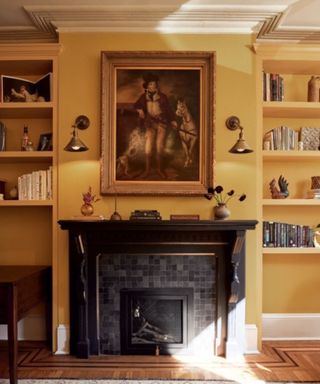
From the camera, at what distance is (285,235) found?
11.2 ft

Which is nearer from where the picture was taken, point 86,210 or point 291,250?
point 86,210

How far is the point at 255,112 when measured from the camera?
10.5ft

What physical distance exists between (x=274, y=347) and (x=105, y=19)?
10.4ft

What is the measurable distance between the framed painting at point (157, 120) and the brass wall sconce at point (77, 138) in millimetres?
158

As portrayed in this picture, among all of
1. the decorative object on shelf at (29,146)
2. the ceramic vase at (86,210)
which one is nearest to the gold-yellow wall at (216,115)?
the ceramic vase at (86,210)

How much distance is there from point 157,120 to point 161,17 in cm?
83

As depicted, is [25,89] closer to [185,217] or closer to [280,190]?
[185,217]

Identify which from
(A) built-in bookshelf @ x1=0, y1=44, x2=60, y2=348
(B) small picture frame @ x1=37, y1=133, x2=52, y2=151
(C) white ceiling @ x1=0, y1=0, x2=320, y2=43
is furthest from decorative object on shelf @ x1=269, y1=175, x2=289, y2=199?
(B) small picture frame @ x1=37, y1=133, x2=52, y2=151

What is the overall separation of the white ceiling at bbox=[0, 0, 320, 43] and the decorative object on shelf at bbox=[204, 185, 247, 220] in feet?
4.51

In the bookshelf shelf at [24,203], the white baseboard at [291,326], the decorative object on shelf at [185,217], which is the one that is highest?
the bookshelf shelf at [24,203]

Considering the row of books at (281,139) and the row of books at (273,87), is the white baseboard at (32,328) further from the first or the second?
the row of books at (273,87)

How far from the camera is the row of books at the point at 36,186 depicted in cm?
324

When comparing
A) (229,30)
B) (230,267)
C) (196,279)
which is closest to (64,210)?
(196,279)

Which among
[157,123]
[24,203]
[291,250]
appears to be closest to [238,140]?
[157,123]
